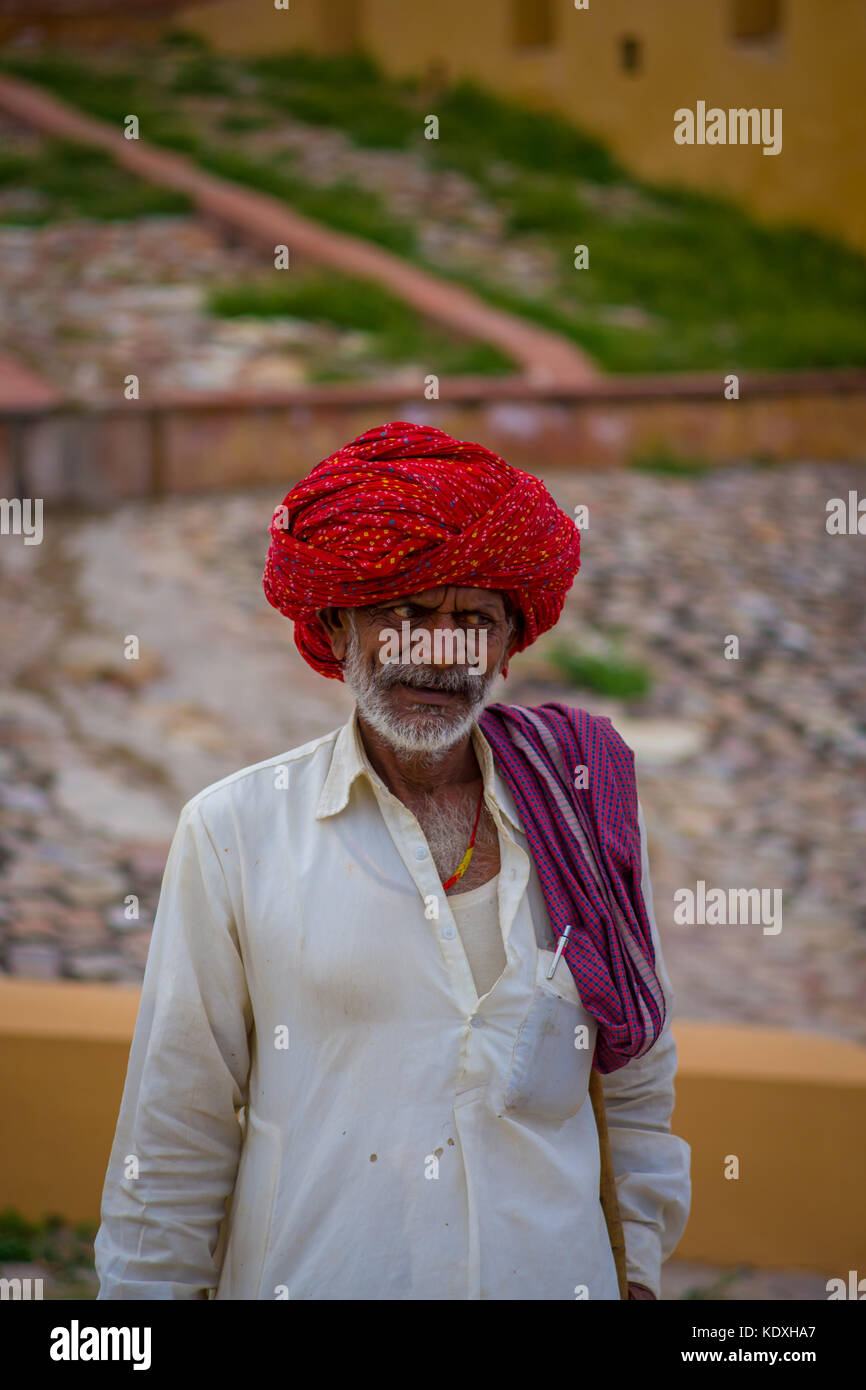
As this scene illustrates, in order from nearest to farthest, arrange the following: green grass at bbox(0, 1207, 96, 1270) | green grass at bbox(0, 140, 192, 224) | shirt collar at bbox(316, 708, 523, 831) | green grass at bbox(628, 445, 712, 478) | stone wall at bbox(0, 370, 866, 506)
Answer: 1. shirt collar at bbox(316, 708, 523, 831)
2. green grass at bbox(0, 1207, 96, 1270)
3. stone wall at bbox(0, 370, 866, 506)
4. green grass at bbox(628, 445, 712, 478)
5. green grass at bbox(0, 140, 192, 224)

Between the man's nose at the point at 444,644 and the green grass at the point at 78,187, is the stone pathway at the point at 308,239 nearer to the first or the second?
the green grass at the point at 78,187

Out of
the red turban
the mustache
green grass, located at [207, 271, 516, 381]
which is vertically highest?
green grass, located at [207, 271, 516, 381]

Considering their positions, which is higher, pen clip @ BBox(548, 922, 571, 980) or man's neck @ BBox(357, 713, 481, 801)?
man's neck @ BBox(357, 713, 481, 801)

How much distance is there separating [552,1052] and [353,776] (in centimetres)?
42

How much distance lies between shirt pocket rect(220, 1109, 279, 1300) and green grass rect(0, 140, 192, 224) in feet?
33.3

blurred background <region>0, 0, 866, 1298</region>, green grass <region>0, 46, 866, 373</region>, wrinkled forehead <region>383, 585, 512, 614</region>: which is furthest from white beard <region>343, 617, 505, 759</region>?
green grass <region>0, 46, 866, 373</region>

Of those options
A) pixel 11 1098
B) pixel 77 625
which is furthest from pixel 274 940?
pixel 77 625

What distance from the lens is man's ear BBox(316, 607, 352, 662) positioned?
208 centimetres

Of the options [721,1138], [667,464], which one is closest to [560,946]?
[721,1138]

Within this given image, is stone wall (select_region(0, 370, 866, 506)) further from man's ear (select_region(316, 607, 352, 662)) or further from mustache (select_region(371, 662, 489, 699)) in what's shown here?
mustache (select_region(371, 662, 489, 699))

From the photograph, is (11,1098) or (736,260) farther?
(736,260)

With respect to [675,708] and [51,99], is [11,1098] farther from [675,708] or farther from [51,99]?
[51,99]

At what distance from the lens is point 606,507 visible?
27.1 feet

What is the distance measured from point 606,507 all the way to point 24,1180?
18.0 ft
